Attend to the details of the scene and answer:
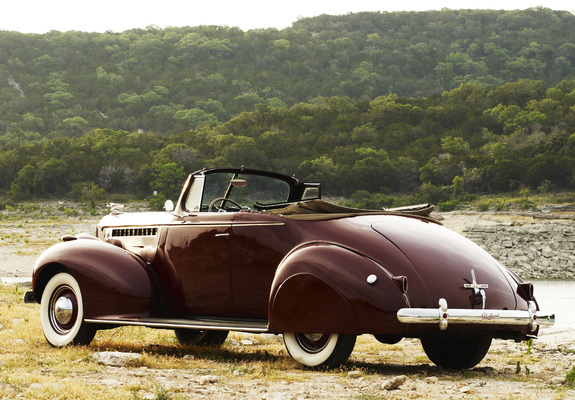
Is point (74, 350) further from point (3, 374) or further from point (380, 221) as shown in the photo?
point (380, 221)

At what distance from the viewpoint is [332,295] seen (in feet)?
20.4

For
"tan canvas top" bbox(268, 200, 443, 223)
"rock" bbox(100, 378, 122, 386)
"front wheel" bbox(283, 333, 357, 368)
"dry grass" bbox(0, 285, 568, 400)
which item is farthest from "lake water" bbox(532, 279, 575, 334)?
"rock" bbox(100, 378, 122, 386)

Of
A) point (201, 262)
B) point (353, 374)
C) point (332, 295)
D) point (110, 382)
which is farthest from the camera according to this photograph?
point (201, 262)

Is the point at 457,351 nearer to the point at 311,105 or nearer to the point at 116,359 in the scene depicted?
the point at 116,359

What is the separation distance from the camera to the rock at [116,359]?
6.56 metres

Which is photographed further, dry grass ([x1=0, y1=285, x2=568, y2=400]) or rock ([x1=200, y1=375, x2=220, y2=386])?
rock ([x1=200, y1=375, x2=220, y2=386])

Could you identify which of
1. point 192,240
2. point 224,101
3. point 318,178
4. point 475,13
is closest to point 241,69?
point 224,101

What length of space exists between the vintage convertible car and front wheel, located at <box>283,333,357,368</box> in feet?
0.03

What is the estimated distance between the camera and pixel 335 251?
251 inches

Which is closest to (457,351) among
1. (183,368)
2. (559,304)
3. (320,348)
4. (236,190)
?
(320,348)

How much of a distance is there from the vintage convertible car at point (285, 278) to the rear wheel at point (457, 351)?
0.01m

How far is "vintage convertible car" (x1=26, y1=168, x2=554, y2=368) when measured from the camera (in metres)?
6.16

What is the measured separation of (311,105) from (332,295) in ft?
311

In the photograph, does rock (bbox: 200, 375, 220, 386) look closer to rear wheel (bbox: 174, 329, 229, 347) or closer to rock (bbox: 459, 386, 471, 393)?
rock (bbox: 459, 386, 471, 393)
